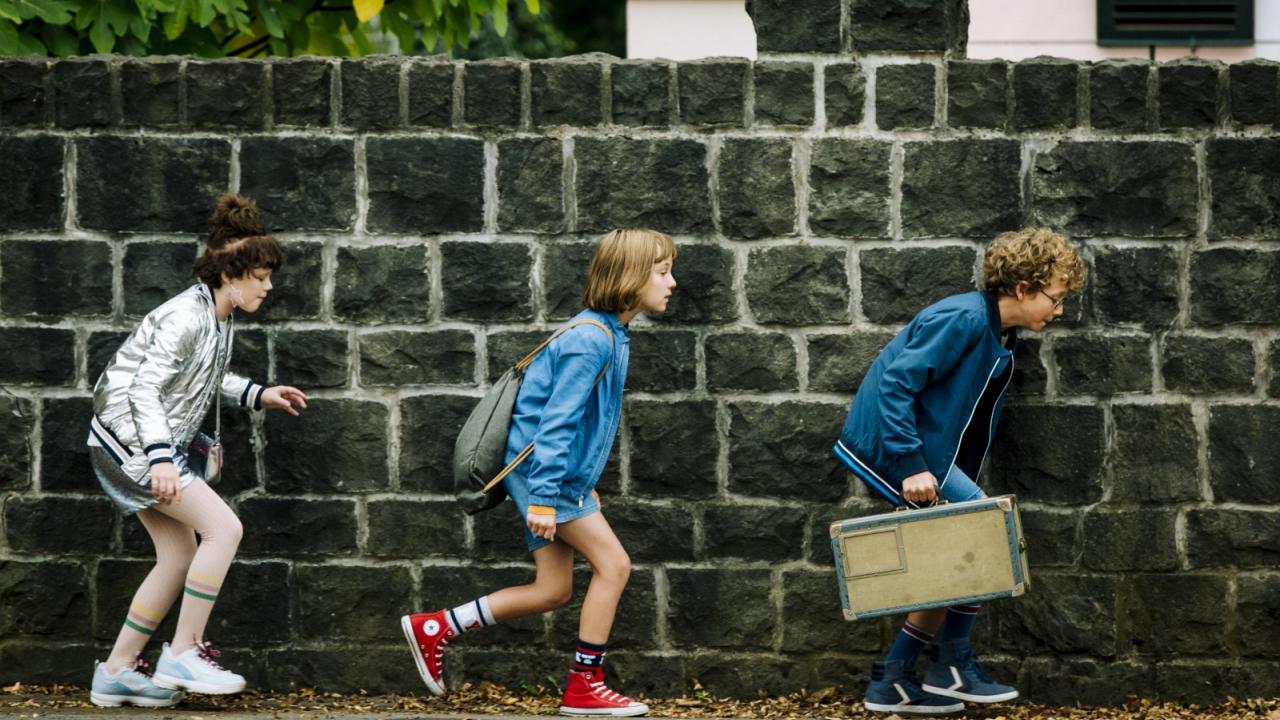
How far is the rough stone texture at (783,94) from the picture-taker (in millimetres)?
5723

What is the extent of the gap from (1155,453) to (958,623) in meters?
0.95

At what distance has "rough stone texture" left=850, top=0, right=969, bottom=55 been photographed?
5.71 m

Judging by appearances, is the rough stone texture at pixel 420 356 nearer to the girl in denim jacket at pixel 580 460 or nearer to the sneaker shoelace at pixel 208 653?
the girl in denim jacket at pixel 580 460

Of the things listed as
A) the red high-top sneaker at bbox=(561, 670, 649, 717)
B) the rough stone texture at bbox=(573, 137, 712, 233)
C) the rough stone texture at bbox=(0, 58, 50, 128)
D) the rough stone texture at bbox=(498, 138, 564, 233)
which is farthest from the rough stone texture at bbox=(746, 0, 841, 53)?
the rough stone texture at bbox=(0, 58, 50, 128)

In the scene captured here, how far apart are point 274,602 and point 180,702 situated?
1.59 feet

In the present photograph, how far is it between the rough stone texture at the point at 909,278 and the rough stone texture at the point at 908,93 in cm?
46

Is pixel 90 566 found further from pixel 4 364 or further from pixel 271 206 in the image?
pixel 271 206

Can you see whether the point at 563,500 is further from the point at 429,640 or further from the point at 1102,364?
the point at 1102,364

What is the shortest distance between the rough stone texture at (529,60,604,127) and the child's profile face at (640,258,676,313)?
0.77 metres

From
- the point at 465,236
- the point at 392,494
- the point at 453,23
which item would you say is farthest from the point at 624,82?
the point at 453,23

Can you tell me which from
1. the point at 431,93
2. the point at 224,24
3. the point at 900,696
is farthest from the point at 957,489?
the point at 224,24

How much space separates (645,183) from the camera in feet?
18.9

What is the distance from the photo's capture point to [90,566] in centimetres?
596

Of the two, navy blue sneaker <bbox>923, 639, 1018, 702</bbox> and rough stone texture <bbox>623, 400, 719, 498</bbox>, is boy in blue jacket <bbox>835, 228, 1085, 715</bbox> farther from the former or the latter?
rough stone texture <bbox>623, 400, 719, 498</bbox>
